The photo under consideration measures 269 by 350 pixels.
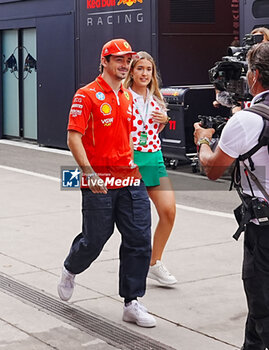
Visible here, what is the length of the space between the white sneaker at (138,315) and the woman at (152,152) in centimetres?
90

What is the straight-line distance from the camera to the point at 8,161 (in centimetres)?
1485

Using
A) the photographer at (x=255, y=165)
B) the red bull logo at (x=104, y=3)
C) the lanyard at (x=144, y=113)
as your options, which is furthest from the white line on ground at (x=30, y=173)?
the photographer at (x=255, y=165)

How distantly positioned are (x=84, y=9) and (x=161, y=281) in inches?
396

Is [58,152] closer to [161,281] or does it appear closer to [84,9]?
[84,9]

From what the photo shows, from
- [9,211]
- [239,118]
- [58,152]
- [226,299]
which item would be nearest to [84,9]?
[58,152]

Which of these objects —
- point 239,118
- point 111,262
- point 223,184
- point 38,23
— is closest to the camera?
point 239,118

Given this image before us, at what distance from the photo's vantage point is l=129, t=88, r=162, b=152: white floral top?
6.55 metres

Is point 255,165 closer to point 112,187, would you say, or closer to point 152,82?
point 112,187

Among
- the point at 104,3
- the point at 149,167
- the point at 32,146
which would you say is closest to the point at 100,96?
the point at 149,167

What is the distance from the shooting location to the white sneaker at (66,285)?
5.91 metres

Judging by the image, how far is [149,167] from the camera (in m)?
6.51

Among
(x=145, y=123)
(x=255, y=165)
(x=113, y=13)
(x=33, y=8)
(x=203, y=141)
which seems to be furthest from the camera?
(x=33, y=8)

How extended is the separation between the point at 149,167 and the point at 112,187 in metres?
0.98

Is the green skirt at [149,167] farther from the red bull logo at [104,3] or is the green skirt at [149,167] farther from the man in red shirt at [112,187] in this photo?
the red bull logo at [104,3]
